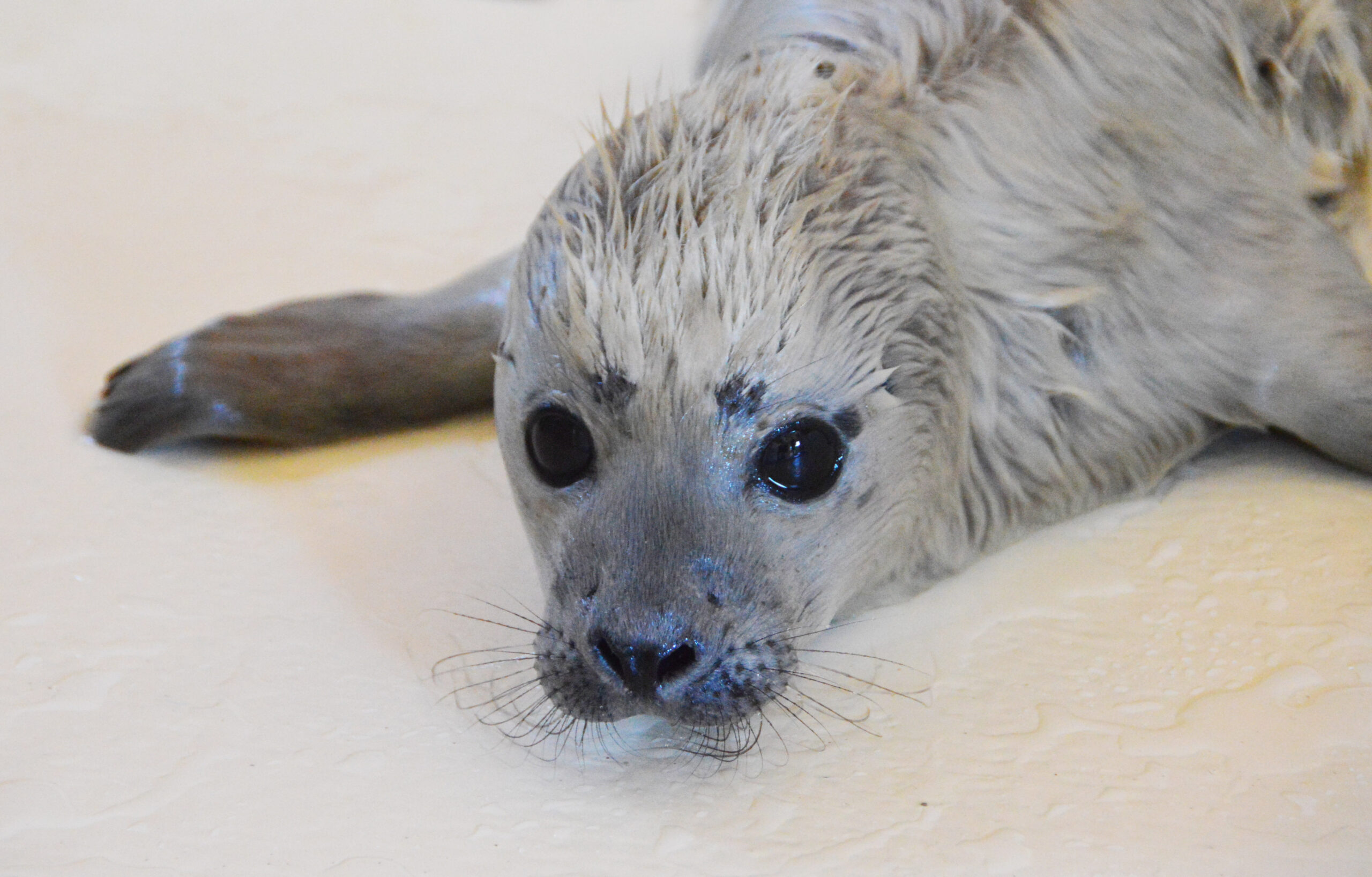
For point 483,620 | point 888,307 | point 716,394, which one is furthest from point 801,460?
point 483,620

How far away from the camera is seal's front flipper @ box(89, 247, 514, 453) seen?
2.46m

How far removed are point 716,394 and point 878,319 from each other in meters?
0.27

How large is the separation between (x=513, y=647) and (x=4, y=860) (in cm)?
69

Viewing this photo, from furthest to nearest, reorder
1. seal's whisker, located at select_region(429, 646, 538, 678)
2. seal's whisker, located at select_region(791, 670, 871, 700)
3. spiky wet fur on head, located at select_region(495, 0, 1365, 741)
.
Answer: seal's whisker, located at select_region(429, 646, 538, 678) → seal's whisker, located at select_region(791, 670, 871, 700) → spiky wet fur on head, located at select_region(495, 0, 1365, 741)

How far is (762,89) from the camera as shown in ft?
6.18

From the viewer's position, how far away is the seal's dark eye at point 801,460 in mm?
1617

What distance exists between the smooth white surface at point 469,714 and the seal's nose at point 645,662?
159mm

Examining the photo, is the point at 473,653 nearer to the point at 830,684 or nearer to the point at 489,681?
the point at 489,681

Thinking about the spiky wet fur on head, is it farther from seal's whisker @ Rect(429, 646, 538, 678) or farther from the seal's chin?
seal's whisker @ Rect(429, 646, 538, 678)

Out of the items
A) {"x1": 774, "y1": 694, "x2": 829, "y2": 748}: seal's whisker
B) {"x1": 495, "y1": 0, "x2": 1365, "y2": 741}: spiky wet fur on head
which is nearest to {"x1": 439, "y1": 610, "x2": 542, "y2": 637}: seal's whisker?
{"x1": 495, "y1": 0, "x2": 1365, "y2": 741}: spiky wet fur on head

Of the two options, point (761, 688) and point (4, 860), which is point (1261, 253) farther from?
point (4, 860)

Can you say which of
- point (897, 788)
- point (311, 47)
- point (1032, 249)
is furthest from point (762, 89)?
point (311, 47)

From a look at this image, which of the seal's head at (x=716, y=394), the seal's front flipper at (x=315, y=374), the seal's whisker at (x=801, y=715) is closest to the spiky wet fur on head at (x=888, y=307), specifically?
the seal's head at (x=716, y=394)

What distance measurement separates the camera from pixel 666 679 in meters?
1.49
